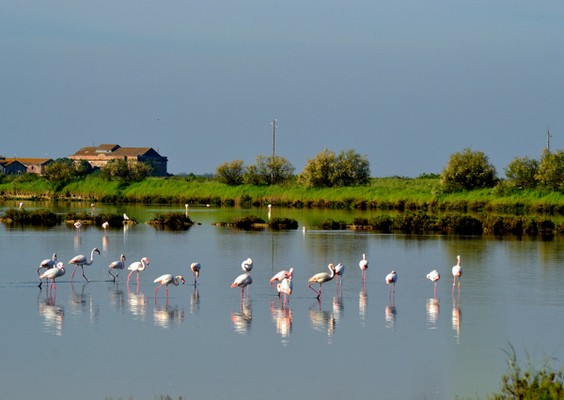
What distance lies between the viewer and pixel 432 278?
972 inches

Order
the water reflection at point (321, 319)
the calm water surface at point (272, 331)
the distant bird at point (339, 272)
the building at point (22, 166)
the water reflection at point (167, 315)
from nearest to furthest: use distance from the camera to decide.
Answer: the calm water surface at point (272, 331) < the water reflection at point (321, 319) < the water reflection at point (167, 315) < the distant bird at point (339, 272) < the building at point (22, 166)

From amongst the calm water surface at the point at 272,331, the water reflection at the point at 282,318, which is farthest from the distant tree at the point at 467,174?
the water reflection at the point at 282,318

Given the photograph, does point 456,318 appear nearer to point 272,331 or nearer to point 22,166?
point 272,331

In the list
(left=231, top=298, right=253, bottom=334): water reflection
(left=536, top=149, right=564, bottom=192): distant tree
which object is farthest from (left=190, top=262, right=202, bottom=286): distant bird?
(left=536, top=149, right=564, bottom=192): distant tree

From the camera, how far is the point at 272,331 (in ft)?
61.1

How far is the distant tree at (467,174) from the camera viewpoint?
72.5 metres

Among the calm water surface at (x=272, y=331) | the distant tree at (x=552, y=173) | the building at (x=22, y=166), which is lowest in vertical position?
the calm water surface at (x=272, y=331)

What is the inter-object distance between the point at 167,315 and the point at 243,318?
4.98 ft

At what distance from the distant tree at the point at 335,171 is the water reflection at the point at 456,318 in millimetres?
59987

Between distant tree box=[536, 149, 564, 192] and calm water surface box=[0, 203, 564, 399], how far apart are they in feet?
125

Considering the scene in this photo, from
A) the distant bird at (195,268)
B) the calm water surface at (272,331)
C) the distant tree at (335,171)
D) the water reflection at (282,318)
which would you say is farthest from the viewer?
the distant tree at (335,171)

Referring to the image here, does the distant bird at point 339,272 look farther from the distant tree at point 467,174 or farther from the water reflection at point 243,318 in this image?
the distant tree at point 467,174

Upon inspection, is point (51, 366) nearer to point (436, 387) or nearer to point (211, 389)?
point (211, 389)

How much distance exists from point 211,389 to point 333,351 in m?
3.08
